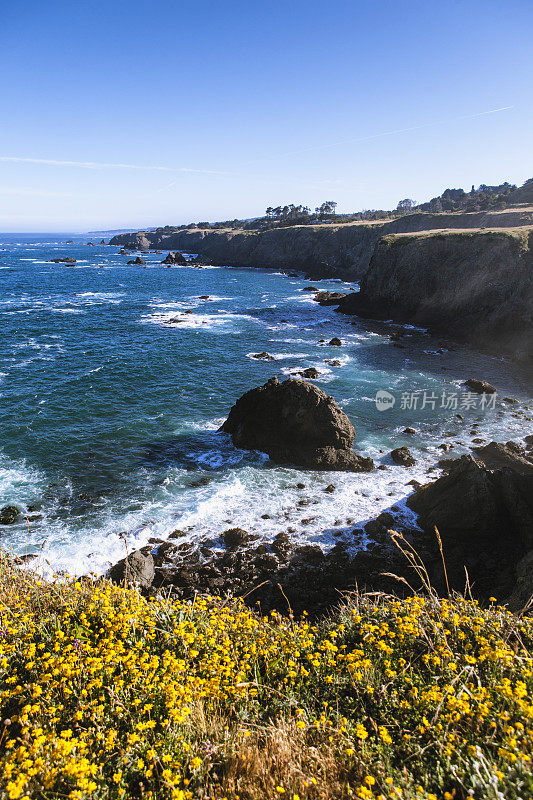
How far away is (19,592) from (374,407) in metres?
26.8

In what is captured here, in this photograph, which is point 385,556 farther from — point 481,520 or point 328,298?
point 328,298

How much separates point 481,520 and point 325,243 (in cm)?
10400

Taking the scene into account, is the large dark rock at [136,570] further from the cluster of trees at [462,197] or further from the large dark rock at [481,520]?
the cluster of trees at [462,197]

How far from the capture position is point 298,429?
79.3 ft

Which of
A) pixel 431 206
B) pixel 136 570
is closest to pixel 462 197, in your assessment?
pixel 431 206

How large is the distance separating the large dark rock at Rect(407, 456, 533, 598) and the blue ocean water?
3050 mm

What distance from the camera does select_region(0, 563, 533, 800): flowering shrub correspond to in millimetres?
4035

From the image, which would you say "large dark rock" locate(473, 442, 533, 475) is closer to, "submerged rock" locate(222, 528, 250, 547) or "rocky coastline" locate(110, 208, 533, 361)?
"submerged rock" locate(222, 528, 250, 547)

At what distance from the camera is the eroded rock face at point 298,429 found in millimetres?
23203

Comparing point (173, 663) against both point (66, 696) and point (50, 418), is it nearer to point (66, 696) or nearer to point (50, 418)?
point (66, 696)

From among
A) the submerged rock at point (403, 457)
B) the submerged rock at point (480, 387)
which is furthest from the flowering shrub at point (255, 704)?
the submerged rock at point (480, 387)

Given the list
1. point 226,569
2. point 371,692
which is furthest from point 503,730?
point 226,569

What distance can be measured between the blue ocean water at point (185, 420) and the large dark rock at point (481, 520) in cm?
305

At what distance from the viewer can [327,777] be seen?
164 inches
